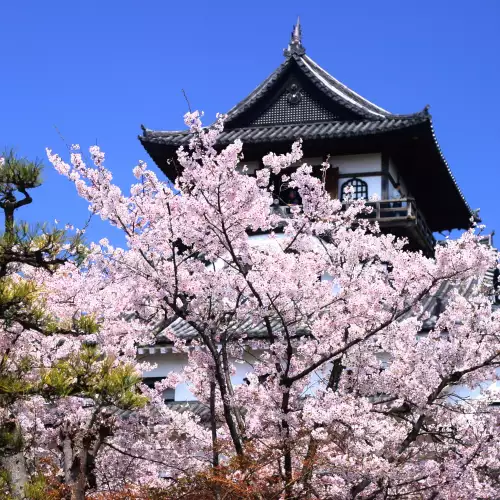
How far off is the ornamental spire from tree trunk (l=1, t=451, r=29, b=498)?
18.2 meters

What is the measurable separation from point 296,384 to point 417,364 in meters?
1.47

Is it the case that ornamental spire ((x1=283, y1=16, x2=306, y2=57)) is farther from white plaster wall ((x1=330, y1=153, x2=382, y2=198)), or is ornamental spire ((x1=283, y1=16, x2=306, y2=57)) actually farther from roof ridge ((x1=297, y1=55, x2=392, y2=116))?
white plaster wall ((x1=330, y1=153, x2=382, y2=198))

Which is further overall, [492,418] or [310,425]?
[492,418]

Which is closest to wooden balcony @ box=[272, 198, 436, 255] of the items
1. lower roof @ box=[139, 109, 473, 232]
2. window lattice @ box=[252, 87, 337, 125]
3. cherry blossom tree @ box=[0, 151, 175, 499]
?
lower roof @ box=[139, 109, 473, 232]

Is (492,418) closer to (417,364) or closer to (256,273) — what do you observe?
(417,364)

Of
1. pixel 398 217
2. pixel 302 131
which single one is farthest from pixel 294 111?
pixel 398 217

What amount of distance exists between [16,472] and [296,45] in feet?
62.7

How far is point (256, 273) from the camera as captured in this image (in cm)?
858

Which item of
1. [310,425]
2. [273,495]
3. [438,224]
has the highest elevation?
[438,224]

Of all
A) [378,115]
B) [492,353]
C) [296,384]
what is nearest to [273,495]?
[296,384]

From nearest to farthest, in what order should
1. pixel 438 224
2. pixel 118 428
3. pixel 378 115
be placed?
pixel 118 428 → pixel 378 115 → pixel 438 224

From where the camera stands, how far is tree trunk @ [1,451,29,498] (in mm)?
7742

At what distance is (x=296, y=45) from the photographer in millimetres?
24531

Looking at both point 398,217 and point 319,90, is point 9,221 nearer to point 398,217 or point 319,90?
point 398,217
